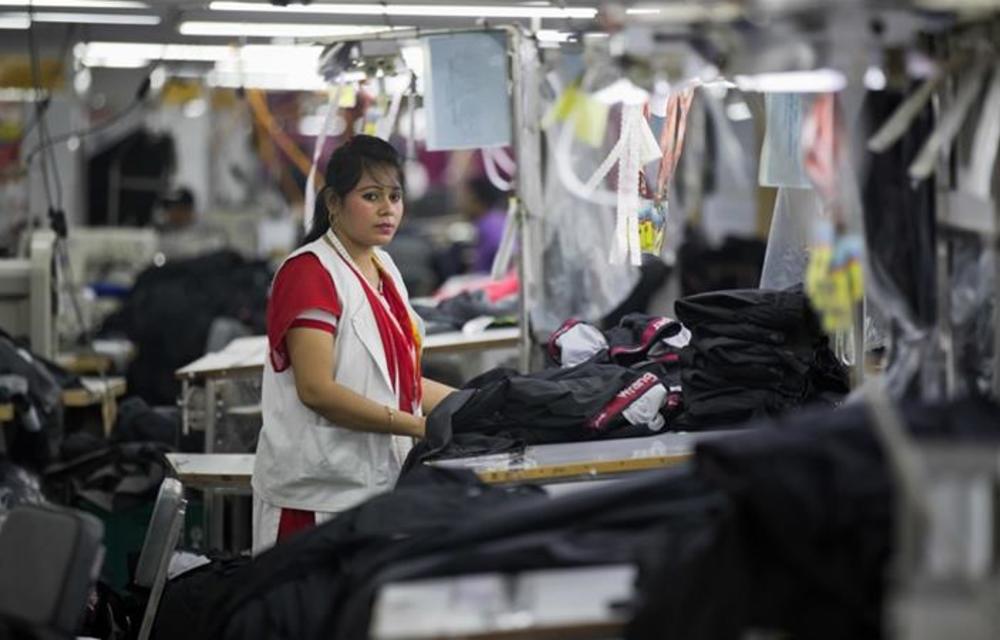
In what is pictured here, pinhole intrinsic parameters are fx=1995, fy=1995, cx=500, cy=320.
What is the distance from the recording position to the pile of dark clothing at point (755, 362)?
6.12 metres

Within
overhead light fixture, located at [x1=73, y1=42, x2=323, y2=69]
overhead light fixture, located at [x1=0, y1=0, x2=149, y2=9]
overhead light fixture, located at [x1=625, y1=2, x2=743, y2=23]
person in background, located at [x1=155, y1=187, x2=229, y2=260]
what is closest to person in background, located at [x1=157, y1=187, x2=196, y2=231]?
person in background, located at [x1=155, y1=187, x2=229, y2=260]

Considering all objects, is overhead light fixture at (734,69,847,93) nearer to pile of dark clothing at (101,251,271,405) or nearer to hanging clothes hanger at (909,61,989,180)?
hanging clothes hanger at (909,61,989,180)

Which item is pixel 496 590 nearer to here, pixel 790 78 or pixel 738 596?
pixel 738 596

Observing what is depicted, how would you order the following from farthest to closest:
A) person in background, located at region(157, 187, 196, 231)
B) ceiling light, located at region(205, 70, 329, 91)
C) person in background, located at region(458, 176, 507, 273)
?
person in background, located at region(157, 187, 196, 231) → person in background, located at region(458, 176, 507, 273) → ceiling light, located at region(205, 70, 329, 91)

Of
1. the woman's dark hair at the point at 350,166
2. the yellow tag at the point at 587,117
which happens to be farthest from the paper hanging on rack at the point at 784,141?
the yellow tag at the point at 587,117

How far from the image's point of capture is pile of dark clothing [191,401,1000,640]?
3.73 metres

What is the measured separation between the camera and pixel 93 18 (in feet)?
29.0

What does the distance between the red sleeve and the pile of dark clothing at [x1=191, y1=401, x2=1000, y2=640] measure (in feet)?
4.07

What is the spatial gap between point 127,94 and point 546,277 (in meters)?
7.24

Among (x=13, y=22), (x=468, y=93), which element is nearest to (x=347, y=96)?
(x=468, y=93)

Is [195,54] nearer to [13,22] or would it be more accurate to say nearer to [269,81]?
[13,22]

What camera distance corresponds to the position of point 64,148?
12375 millimetres

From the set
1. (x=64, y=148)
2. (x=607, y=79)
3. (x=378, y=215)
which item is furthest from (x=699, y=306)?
(x=64, y=148)

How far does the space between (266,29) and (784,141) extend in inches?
118
